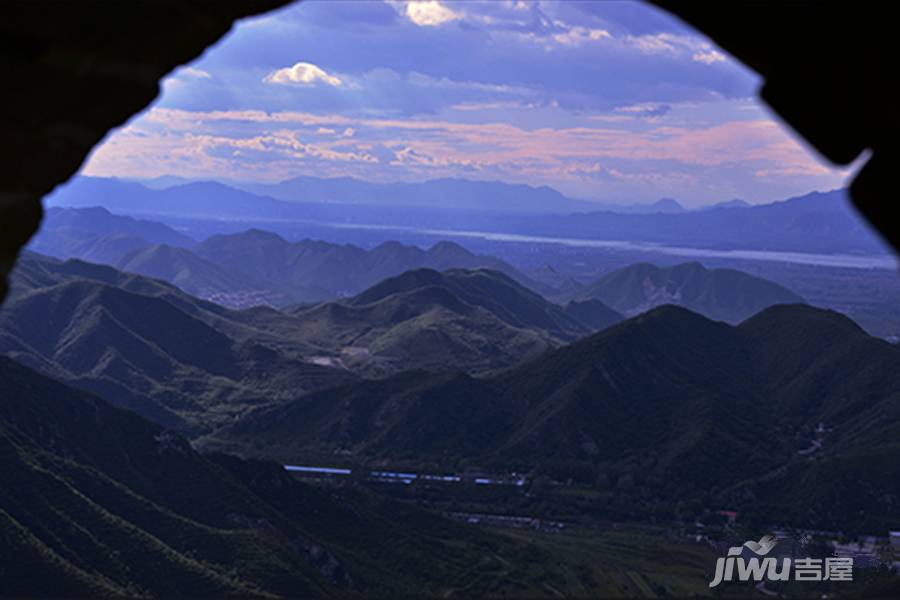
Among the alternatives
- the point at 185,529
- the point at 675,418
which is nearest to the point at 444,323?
the point at 675,418

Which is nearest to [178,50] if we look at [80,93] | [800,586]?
[80,93]

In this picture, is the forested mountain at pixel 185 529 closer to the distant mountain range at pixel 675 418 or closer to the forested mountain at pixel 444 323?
the distant mountain range at pixel 675 418

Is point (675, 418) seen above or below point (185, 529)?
below

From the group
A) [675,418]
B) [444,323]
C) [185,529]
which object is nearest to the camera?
[185,529]

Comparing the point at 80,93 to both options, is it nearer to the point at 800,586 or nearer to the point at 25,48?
the point at 25,48

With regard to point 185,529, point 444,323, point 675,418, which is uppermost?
point 185,529

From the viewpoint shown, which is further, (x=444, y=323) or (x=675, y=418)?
(x=444, y=323)

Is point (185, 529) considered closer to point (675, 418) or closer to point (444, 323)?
point (675, 418)

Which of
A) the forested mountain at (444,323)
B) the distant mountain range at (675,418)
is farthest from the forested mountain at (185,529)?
the forested mountain at (444,323)

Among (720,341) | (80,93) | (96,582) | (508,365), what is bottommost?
(508,365)
